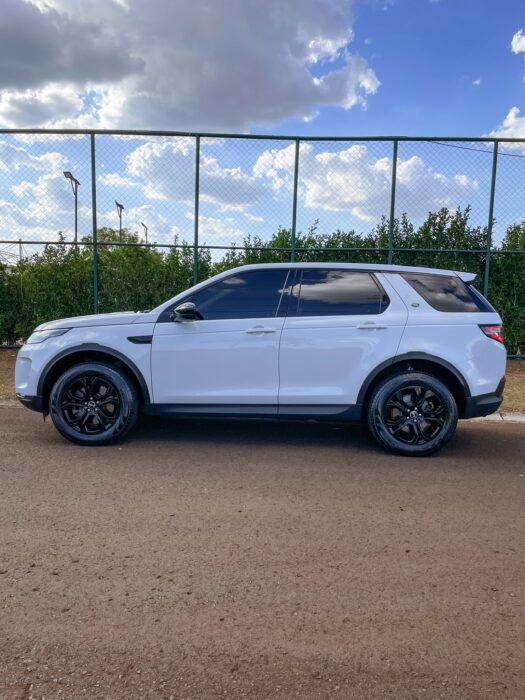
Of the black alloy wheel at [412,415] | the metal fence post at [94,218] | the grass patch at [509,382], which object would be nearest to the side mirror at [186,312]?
the black alloy wheel at [412,415]

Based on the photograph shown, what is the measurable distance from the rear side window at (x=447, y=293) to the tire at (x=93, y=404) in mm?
2922

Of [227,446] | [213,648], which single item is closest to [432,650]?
[213,648]

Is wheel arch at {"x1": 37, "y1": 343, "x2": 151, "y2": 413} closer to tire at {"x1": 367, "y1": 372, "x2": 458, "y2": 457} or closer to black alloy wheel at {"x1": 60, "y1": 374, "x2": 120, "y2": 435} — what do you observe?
black alloy wheel at {"x1": 60, "y1": 374, "x2": 120, "y2": 435}

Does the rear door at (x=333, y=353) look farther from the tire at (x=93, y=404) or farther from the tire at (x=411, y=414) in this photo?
the tire at (x=93, y=404)

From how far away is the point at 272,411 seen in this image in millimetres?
5504

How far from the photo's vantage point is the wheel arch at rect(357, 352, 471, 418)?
5.42m

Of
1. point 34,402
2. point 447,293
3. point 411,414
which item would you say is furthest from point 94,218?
point 411,414

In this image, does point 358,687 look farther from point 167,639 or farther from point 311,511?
point 311,511

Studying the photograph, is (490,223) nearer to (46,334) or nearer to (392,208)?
(392,208)

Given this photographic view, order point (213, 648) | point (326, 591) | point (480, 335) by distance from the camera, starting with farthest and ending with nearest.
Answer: point (480, 335)
point (326, 591)
point (213, 648)

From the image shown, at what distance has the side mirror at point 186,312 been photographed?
216 inches

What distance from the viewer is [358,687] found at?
7.35 feet

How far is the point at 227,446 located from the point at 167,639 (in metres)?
3.22

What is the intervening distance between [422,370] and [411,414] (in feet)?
1.45
